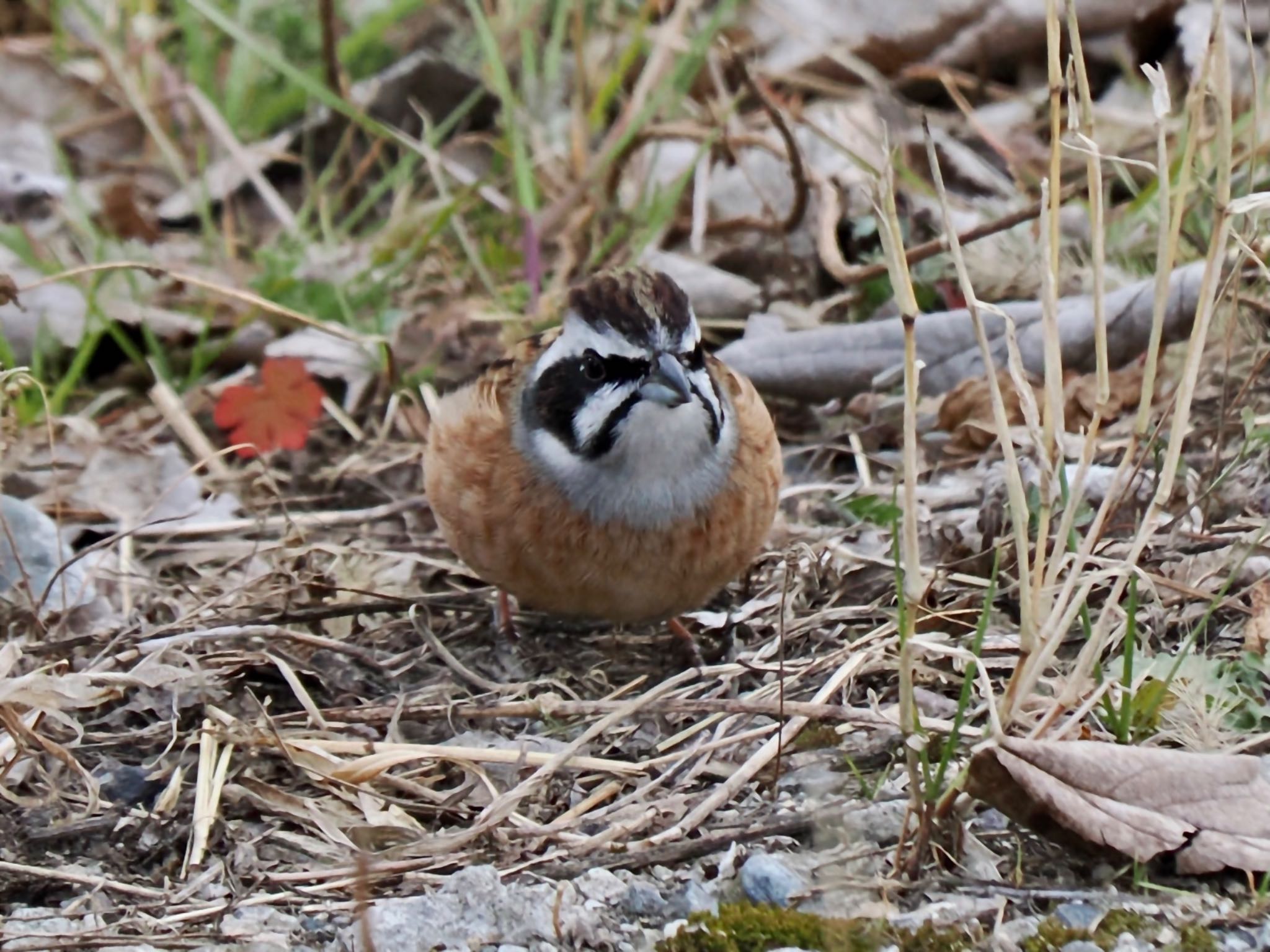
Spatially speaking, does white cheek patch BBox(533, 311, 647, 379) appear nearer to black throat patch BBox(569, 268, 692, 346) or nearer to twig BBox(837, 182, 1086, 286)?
black throat patch BBox(569, 268, 692, 346)

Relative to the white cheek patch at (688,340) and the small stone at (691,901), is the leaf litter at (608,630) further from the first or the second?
the white cheek patch at (688,340)

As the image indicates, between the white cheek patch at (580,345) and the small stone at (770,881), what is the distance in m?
1.09

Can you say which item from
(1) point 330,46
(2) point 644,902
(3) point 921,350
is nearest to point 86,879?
(2) point 644,902

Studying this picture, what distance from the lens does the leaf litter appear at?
2.70 metres

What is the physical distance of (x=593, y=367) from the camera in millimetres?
3508

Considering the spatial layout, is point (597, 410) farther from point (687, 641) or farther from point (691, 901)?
point (691, 901)

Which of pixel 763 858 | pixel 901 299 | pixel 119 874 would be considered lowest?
pixel 119 874

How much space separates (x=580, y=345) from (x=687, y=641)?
73 cm

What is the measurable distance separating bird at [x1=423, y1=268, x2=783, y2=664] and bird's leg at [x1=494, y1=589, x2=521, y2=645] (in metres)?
0.19

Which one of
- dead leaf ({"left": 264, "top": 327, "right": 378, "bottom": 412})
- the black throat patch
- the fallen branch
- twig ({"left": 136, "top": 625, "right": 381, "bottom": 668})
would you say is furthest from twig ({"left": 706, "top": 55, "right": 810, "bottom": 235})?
twig ({"left": 136, "top": 625, "right": 381, "bottom": 668})

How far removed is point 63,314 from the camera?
5223 mm

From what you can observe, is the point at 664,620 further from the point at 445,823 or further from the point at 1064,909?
the point at 1064,909

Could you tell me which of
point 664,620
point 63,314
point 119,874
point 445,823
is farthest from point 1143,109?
point 119,874

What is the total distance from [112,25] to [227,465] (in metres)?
2.78
